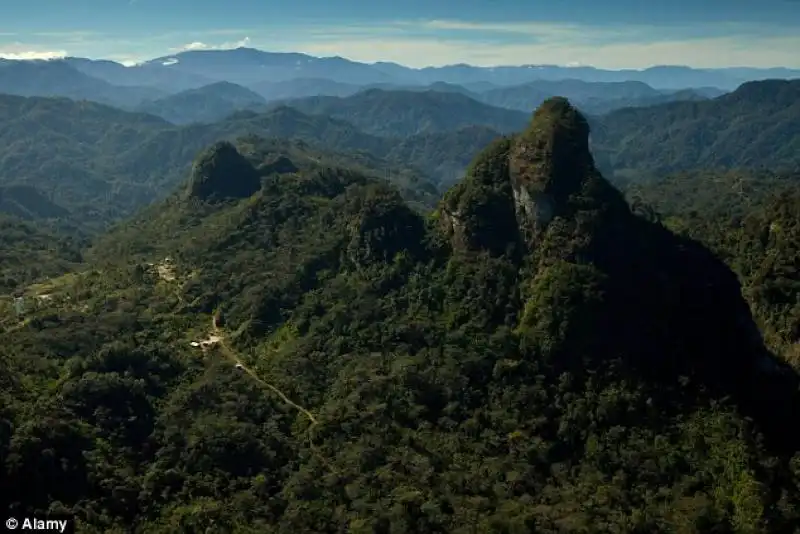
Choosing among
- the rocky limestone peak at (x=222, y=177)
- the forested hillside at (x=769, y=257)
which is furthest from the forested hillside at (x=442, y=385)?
the rocky limestone peak at (x=222, y=177)

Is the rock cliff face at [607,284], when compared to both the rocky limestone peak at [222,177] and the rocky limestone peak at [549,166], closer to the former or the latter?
the rocky limestone peak at [549,166]

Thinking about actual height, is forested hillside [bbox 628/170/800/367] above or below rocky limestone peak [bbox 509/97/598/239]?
below

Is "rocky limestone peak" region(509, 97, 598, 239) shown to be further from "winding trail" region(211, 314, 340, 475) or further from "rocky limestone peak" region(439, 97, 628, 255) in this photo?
"winding trail" region(211, 314, 340, 475)

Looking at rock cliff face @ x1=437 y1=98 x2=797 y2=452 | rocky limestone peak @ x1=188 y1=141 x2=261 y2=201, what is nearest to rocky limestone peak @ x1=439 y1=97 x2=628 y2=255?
rock cliff face @ x1=437 y1=98 x2=797 y2=452

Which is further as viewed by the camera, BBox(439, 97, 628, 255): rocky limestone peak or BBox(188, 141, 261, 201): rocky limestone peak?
BBox(188, 141, 261, 201): rocky limestone peak

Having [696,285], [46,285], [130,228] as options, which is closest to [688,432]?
[696,285]
